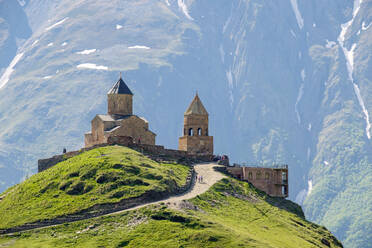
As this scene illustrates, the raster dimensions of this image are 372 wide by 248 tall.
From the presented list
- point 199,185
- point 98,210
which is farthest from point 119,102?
point 98,210

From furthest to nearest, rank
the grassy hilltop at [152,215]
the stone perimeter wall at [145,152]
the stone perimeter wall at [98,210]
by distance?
the stone perimeter wall at [145,152], the stone perimeter wall at [98,210], the grassy hilltop at [152,215]

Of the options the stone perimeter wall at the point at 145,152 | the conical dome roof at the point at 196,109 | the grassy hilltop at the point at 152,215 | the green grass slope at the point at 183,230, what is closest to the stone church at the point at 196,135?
the conical dome roof at the point at 196,109

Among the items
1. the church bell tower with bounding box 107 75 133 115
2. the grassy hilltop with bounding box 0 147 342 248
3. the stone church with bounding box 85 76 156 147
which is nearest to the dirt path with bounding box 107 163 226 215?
the grassy hilltop with bounding box 0 147 342 248

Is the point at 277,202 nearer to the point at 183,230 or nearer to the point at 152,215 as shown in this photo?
the point at 152,215

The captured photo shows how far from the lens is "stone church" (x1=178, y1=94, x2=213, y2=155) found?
132 m

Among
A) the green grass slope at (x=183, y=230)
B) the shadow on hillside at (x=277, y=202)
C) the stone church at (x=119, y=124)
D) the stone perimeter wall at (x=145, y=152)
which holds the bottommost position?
the green grass slope at (x=183, y=230)

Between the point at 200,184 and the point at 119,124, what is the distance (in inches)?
890

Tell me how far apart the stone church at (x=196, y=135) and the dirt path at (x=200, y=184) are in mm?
7765

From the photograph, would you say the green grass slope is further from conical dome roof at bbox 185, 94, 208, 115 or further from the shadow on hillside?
conical dome roof at bbox 185, 94, 208, 115

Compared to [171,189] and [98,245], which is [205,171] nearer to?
[171,189]

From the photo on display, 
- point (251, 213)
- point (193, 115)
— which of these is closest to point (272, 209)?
point (251, 213)

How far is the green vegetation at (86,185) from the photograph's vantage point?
9969cm

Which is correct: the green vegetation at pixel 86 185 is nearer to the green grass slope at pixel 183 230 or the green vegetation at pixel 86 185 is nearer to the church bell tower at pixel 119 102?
the green grass slope at pixel 183 230

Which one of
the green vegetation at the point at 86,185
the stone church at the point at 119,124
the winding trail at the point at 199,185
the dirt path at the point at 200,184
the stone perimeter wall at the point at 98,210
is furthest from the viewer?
the stone church at the point at 119,124
